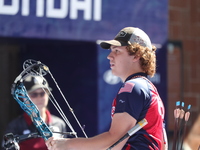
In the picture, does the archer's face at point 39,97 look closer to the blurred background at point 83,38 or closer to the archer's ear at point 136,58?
the blurred background at point 83,38

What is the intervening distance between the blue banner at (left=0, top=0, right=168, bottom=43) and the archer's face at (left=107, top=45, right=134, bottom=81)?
1.83 meters

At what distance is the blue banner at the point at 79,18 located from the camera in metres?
4.44

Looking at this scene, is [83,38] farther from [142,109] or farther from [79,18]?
[142,109]

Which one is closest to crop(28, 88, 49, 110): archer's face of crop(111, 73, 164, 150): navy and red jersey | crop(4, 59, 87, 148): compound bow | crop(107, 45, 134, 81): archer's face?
crop(4, 59, 87, 148): compound bow

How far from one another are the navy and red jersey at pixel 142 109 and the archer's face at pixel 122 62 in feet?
0.20

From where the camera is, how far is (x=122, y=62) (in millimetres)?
2814

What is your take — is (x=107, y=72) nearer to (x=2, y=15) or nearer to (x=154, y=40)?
(x=154, y=40)

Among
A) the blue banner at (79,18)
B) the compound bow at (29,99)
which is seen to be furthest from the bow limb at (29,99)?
the blue banner at (79,18)

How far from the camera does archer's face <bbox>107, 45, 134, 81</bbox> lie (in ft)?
9.22

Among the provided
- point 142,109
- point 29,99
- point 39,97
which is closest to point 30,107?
point 29,99

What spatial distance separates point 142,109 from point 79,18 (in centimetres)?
222

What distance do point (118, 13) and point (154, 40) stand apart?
1.60 feet

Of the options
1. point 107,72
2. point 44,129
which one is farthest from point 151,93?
point 107,72

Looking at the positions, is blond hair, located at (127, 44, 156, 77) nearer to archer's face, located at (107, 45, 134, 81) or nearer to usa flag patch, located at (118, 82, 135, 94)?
archer's face, located at (107, 45, 134, 81)
